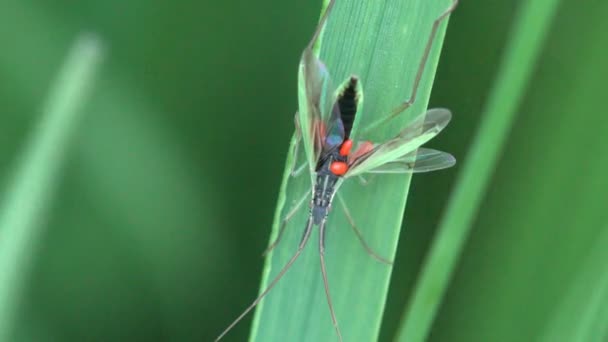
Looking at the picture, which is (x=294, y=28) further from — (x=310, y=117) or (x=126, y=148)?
(x=126, y=148)

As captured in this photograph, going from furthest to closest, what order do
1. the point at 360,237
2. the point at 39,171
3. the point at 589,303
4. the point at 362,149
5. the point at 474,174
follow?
the point at 362,149, the point at 474,174, the point at 360,237, the point at 589,303, the point at 39,171

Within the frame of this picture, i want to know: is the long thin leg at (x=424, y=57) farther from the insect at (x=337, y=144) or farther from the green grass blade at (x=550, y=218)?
the green grass blade at (x=550, y=218)

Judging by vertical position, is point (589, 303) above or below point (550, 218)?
below

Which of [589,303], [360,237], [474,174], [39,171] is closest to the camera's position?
[39,171]

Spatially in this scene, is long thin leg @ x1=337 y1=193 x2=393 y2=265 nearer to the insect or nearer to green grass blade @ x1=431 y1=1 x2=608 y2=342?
the insect

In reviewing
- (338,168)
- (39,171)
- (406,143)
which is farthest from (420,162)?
(39,171)

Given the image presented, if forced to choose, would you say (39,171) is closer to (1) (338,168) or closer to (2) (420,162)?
(1) (338,168)
